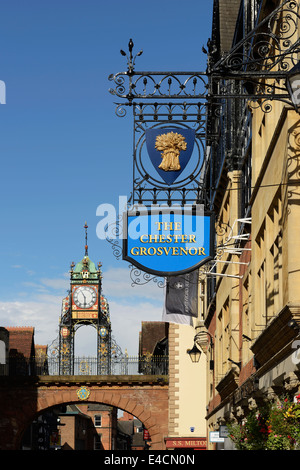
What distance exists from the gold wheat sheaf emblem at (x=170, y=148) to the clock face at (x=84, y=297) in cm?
5128

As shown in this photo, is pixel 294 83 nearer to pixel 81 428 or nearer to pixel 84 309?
pixel 84 309

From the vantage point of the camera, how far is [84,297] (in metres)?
69.4

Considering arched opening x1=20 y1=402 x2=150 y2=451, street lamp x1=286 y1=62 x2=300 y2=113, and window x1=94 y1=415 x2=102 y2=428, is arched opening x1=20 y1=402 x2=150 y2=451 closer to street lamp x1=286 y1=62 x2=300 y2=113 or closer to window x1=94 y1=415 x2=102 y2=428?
window x1=94 y1=415 x2=102 y2=428

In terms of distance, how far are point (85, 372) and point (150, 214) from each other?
40.8m

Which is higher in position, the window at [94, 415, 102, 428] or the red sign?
the window at [94, 415, 102, 428]

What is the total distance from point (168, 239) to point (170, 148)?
1.77 meters

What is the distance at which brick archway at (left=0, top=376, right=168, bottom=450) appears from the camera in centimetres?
5684

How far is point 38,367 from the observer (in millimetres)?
60844

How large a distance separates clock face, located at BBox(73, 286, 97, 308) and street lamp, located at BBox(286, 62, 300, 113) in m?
56.8

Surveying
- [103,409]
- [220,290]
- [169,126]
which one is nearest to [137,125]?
[169,126]

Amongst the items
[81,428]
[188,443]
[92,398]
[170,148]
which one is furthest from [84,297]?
[170,148]

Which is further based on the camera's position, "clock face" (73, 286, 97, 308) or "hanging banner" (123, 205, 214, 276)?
"clock face" (73, 286, 97, 308)

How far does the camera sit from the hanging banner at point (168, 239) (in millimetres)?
17609


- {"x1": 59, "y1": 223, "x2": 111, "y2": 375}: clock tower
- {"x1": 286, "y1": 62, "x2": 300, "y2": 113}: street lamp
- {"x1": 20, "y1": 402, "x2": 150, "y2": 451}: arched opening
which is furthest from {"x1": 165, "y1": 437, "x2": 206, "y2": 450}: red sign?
{"x1": 286, "y1": 62, "x2": 300, "y2": 113}: street lamp
